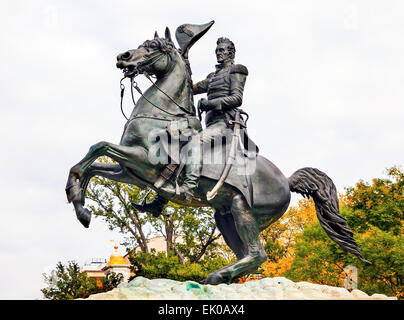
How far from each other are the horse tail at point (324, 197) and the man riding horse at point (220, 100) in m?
1.55

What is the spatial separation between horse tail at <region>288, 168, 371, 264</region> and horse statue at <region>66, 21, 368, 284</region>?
0.02 m

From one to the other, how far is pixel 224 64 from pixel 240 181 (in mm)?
2032

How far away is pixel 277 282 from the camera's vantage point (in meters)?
8.33

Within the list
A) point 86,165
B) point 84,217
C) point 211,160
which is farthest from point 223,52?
point 84,217

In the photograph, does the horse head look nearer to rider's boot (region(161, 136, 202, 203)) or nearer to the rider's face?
the rider's face

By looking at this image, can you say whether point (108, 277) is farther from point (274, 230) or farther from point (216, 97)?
point (216, 97)

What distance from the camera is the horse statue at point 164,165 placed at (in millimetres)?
8758

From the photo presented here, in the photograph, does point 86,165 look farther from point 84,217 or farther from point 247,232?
point 247,232

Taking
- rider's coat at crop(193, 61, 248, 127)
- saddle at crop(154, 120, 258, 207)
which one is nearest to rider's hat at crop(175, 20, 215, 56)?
rider's coat at crop(193, 61, 248, 127)

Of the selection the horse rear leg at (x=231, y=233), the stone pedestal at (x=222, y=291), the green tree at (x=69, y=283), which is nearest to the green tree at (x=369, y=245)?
the green tree at (x=69, y=283)

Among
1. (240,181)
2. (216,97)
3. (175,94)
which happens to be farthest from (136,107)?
(240,181)

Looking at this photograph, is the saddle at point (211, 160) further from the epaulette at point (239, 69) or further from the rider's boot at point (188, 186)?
the epaulette at point (239, 69)

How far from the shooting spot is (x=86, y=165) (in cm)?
856
